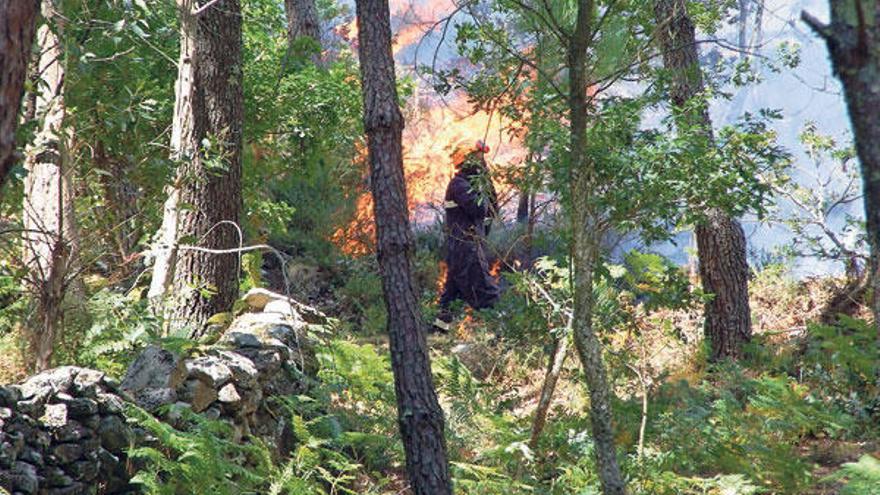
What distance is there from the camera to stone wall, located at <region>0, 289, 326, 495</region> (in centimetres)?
510

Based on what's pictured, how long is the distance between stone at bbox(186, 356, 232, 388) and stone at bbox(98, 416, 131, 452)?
3.76 feet

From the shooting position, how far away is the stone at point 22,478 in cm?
482

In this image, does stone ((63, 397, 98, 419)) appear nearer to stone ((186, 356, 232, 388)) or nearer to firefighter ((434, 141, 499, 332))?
stone ((186, 356, 232, 388))

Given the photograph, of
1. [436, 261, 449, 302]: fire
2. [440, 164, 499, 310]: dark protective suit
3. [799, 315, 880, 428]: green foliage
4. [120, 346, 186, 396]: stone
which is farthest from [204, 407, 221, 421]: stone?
[436, 261, 449, 302]: fire

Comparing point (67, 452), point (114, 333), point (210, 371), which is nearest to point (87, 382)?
point (67, 452)

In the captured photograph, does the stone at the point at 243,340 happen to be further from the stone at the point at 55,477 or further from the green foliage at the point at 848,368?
the green foliage at the point at 848,368

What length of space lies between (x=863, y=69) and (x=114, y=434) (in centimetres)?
459

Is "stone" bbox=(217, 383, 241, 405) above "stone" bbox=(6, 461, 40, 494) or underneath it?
above

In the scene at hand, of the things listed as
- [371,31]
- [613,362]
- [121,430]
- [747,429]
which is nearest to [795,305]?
[613,362]

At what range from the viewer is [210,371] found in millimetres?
7109

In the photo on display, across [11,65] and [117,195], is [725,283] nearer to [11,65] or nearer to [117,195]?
[117,195]

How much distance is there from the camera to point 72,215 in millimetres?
7492

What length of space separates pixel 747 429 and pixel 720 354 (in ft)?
14.1

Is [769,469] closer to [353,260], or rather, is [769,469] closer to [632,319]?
[632,319]
